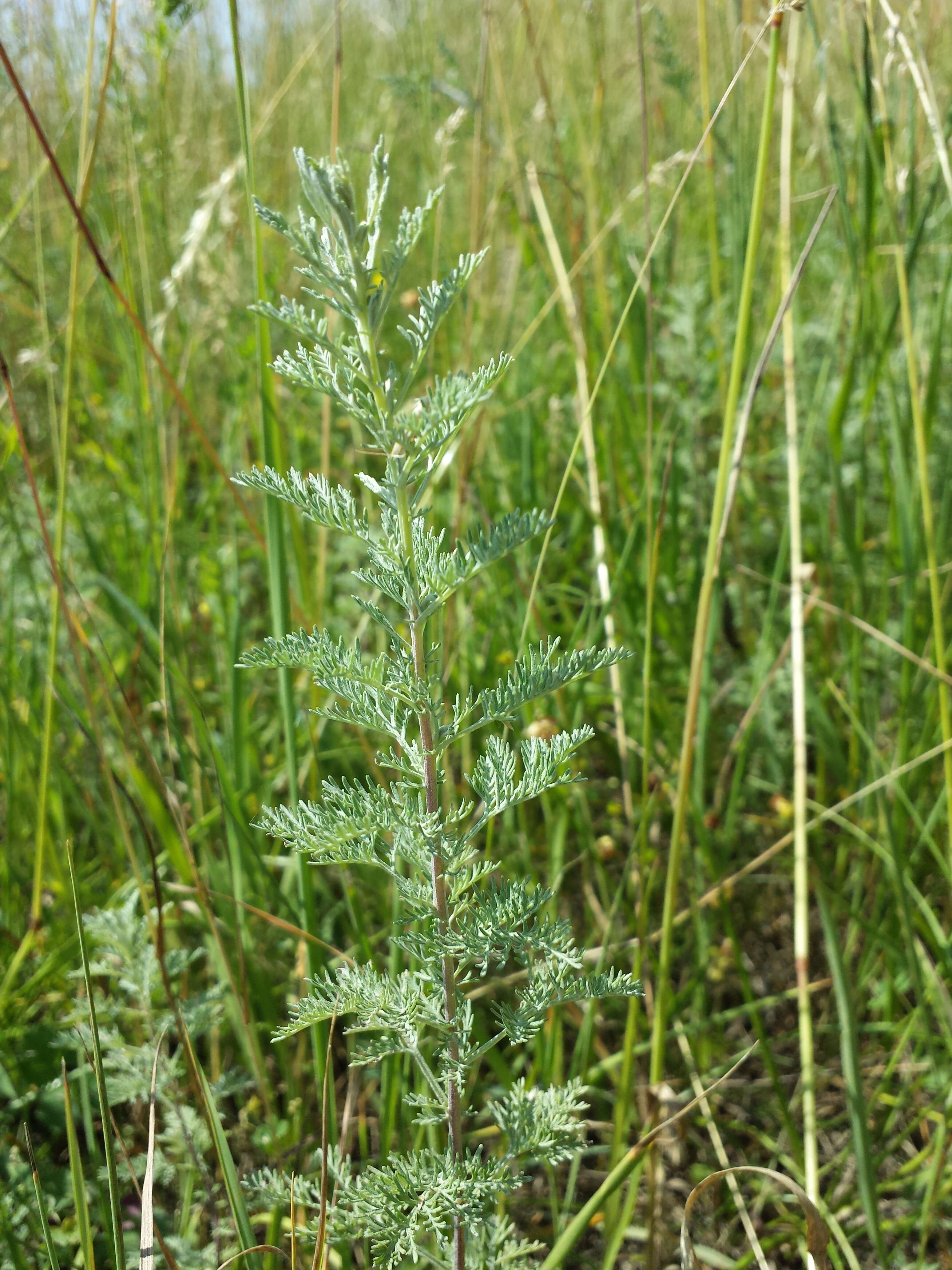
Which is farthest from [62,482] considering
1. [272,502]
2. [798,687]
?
[798,687]

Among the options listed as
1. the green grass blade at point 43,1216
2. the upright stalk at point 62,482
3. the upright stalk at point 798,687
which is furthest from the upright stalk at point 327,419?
the green grass blade at point 43,1216

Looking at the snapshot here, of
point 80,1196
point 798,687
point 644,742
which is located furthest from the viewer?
point 798,687

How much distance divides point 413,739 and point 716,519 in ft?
1.28

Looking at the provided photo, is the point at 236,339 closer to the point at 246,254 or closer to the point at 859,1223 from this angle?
the point at 246,254

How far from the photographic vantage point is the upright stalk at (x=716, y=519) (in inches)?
32.6

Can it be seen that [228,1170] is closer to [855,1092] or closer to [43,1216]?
[43,1216]

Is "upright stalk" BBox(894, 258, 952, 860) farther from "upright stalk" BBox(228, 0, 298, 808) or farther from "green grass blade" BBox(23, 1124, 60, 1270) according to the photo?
"green grass blade" BBox(23, 1124, 60, 1270)

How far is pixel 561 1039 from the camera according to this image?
1271mm

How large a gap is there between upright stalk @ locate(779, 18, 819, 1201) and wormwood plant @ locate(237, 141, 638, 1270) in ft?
1.25

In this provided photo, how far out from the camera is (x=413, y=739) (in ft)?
2.46

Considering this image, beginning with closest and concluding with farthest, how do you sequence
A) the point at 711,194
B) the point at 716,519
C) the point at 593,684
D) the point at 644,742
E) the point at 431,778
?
the point at 431,778
the point at 716,519
the point at 644,742
the point at 711,194
the point at 593,684

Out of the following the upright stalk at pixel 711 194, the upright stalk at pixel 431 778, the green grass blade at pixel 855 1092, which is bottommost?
the green grass blade at pixel 855 1092

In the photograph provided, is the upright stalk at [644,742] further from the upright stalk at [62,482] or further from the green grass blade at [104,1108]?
the upright stalk at [62,482]

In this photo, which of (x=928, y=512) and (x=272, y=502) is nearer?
(x=272, y=502)
